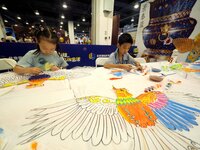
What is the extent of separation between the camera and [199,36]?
81.5 inches

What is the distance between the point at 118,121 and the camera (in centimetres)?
33

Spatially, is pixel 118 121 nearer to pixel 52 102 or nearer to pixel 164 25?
pixel 52 102

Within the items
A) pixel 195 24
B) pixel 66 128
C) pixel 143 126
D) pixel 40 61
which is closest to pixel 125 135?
pixel 143 126

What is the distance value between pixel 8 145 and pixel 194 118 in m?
0.57

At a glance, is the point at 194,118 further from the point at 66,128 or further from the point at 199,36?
the point at 199,36

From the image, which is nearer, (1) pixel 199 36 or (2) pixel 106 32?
(1) pixel 199 36

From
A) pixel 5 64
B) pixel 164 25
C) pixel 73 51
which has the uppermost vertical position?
pixel 164 25

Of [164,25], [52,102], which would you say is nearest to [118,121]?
[52,102]

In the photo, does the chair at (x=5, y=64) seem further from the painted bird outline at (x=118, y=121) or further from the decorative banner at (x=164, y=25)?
the decorative banner at (x=164, y=25)

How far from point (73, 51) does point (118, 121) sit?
1.99 meters

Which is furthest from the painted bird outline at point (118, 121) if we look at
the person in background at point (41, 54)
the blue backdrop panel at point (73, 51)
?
the blue backdrop panel at point (73, 51)

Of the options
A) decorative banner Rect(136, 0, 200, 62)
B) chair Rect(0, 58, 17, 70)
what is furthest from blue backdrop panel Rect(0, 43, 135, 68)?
decorative banner Rect(136, 0, 200, 62)

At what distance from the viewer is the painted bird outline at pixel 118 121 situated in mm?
268

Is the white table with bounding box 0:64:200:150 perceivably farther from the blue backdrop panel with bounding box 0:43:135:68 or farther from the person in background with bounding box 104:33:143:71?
the blue backdrop panel with bounding box 0:43:135:68
